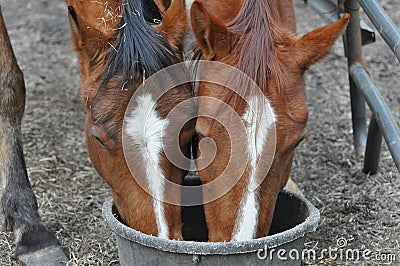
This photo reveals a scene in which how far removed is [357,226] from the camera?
3.19 metres

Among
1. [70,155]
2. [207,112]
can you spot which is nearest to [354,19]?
[207,112]

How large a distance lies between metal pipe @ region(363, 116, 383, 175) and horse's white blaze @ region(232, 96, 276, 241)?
4.99ft

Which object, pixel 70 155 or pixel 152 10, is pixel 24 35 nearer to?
pixel 70 155

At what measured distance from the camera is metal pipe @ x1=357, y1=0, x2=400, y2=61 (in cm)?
275

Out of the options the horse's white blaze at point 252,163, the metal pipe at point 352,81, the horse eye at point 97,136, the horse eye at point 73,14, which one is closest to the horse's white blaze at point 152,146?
the horse eye at point 97,136

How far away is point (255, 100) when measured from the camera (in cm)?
214

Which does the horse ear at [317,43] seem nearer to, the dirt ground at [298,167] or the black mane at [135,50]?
the black mane at [135,50]

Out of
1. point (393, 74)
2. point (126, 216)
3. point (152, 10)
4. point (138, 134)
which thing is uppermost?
point (152, 10)

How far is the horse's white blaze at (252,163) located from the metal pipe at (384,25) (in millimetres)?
850

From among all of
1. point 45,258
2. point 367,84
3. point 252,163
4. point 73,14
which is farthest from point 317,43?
point 45,258

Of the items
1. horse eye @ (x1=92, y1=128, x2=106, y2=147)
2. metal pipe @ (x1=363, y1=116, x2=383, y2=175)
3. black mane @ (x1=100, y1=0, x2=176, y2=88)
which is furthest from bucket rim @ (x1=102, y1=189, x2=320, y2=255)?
metal pipe @ (x1=363, y1=116, x2=383, y2=175)

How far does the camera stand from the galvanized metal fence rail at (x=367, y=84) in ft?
9.23

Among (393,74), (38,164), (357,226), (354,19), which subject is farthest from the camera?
(393,74)

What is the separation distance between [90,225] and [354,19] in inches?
66.3
